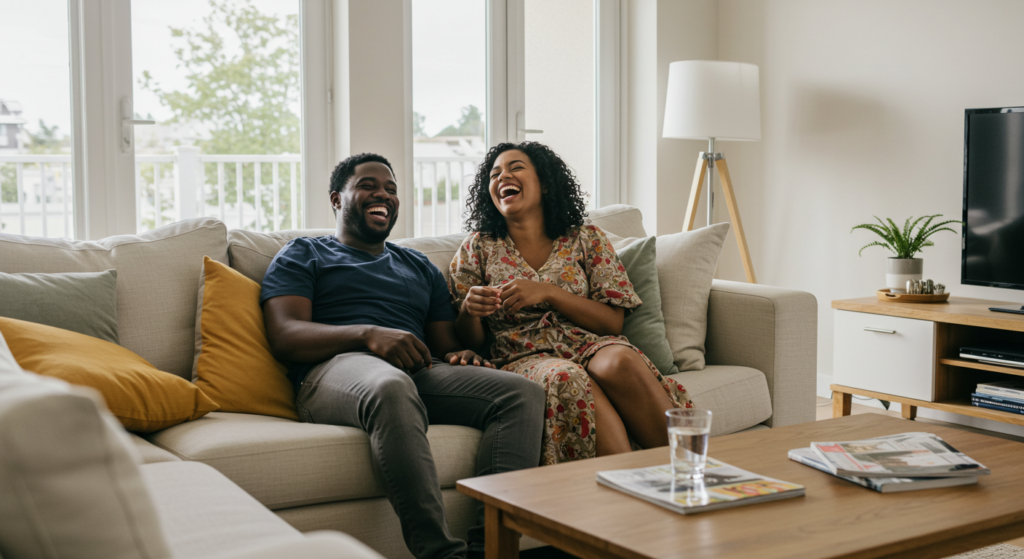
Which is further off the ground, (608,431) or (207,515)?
(207,515)

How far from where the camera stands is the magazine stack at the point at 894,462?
4.81 feet

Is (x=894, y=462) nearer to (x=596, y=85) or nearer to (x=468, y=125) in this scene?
(x=468, y=125)

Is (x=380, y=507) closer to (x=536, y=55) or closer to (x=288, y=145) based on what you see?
(x=288, y=145)

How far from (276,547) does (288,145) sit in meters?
2.99

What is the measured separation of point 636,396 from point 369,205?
0.92m

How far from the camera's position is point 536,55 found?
4141mm

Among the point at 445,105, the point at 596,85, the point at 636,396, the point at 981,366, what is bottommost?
the point at 981,366

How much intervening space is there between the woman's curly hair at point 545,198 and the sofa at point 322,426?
15 centimetres

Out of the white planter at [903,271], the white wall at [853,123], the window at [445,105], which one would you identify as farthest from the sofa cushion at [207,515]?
the white wall at [853,123]

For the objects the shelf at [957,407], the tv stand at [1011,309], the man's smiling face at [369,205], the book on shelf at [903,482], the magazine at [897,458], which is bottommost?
the shelf at [957,407]

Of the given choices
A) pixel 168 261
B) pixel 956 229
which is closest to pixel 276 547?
pixel 168 261

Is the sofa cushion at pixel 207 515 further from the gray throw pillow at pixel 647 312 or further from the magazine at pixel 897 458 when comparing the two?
the gray throw pillow at pixel 647 312

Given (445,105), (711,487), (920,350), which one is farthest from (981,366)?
(445,105)

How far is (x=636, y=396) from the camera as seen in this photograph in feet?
7.06
